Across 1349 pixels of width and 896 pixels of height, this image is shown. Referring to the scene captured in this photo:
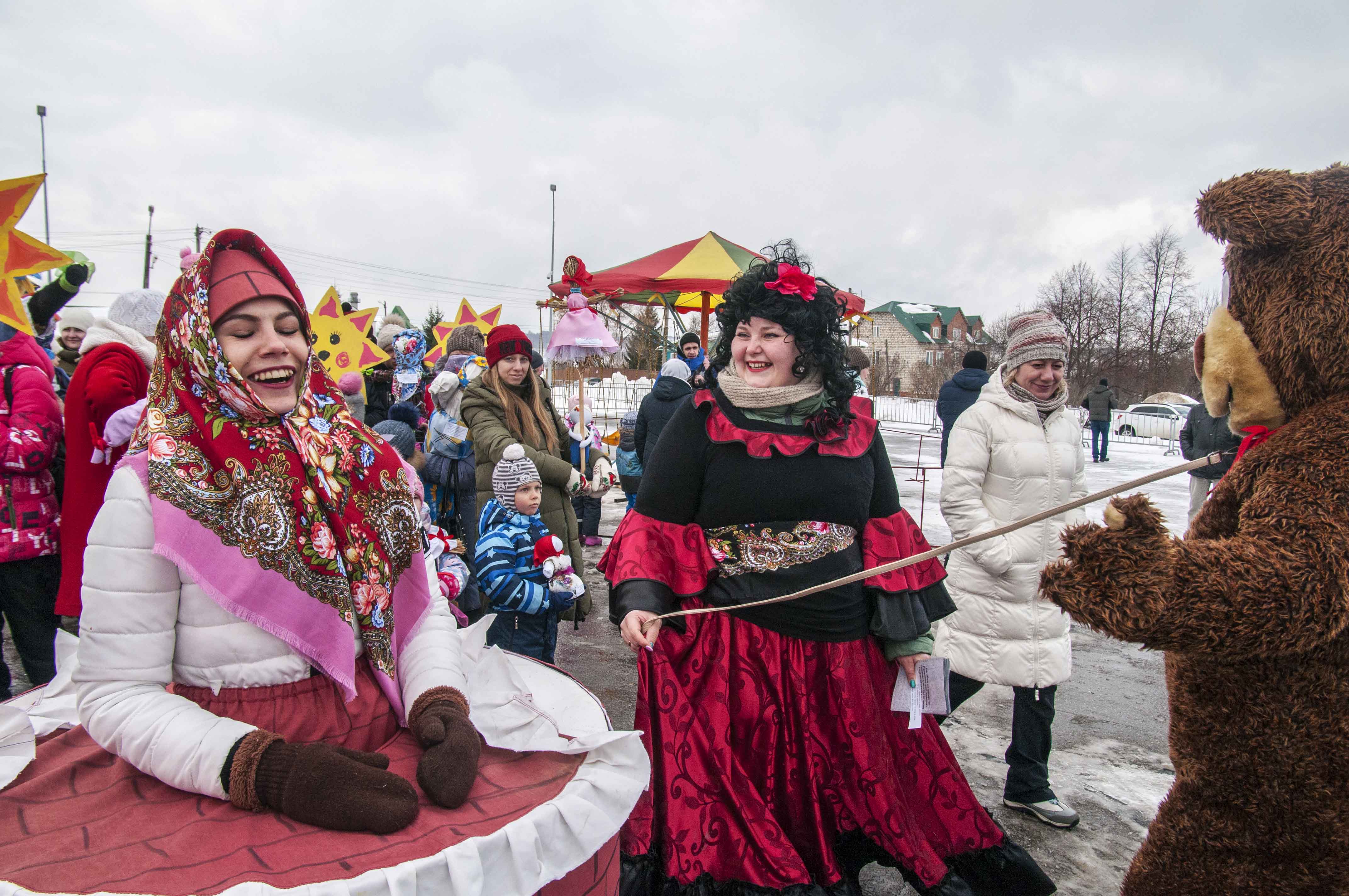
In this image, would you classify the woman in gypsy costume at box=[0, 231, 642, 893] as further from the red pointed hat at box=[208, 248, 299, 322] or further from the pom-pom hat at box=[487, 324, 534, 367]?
the pom-pom hat at box=[487, 324, 534, 367]

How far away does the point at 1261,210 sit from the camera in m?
1.58

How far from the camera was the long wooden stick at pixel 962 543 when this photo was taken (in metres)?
1.49

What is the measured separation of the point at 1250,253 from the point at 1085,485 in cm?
175

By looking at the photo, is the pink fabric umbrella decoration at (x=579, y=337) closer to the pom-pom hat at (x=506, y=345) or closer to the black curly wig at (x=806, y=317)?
the pom-pom hat at (x=506, y=345)

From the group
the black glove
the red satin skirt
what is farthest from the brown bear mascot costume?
the black glove

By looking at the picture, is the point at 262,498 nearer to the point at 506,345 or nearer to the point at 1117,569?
the point at 1117,569

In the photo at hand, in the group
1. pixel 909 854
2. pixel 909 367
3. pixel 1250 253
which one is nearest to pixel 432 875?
pixel 909 854

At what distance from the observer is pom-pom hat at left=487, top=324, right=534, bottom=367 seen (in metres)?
4.39

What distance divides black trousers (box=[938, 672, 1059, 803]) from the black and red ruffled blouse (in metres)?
0.96

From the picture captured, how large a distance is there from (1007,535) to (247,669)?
2.70 meters

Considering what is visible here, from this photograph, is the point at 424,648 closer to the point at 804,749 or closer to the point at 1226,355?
the point at 804,749

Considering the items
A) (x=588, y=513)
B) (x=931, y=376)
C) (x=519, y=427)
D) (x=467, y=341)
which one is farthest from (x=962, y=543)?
(x=931, y=376)

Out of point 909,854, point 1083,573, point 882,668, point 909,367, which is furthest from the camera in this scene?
point 909,367

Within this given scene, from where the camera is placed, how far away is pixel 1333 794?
4.96 ft
